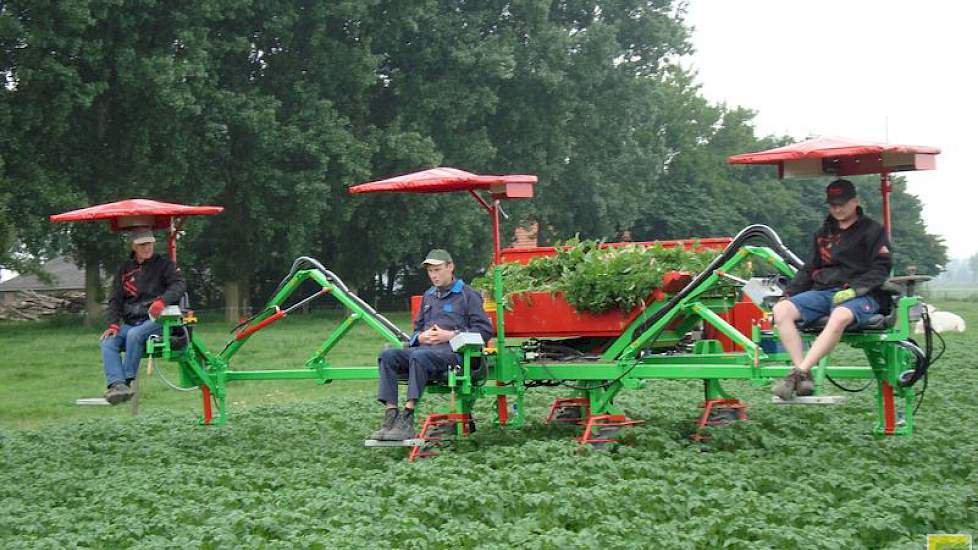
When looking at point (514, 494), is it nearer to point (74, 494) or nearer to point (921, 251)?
point (74, 494)

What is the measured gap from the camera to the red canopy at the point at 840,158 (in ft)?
32.1

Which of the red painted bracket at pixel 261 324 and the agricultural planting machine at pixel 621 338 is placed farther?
the red painted bracket at pixel 261 324

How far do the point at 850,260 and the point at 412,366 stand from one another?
3.76 meters

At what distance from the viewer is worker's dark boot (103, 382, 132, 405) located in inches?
459

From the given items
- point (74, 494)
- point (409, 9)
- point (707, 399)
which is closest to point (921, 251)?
point (409, 9)

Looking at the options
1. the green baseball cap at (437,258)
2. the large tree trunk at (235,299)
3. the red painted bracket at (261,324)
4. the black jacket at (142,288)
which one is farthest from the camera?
the large tree trunk at (235,299)

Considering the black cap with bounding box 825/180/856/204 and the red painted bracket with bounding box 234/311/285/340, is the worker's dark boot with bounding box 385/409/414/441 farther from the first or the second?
the black cap with bounding box 825/180/856/204

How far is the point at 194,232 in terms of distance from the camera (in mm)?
31828

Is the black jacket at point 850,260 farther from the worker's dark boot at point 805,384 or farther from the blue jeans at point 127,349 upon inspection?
the blue jeans at point 127,349

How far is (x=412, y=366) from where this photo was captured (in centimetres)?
1106

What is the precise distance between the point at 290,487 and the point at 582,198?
34512 mm

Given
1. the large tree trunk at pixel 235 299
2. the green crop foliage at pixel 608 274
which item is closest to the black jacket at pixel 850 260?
the green crop foliage at pixel 608 274

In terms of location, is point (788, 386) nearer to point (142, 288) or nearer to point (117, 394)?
point (117, 394)

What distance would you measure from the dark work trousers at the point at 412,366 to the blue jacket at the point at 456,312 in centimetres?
12
